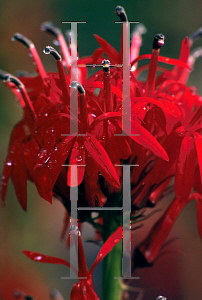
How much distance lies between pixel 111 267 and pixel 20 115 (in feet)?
0.99

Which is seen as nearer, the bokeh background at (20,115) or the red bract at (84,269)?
the red bract at (84,269)

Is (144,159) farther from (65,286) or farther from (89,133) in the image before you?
(65,286)

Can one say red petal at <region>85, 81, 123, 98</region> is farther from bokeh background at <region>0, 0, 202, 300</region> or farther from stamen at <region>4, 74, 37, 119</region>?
bokeh background at <region>0, 0, 202, 300</region>

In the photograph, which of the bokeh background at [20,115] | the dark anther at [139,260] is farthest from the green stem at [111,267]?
the bokeh background at [20,115]

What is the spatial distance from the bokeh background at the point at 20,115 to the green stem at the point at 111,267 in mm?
159

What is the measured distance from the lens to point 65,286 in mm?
348

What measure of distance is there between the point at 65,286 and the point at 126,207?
220 millimetres

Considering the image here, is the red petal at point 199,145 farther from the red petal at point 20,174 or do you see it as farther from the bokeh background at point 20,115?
the bokeh background at point 20,115

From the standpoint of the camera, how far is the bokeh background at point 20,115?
40 cm

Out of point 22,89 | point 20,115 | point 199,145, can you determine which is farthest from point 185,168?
point 20,115

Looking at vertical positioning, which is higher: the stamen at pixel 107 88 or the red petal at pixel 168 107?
the stamen at pixel 107 88

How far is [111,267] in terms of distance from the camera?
22cm

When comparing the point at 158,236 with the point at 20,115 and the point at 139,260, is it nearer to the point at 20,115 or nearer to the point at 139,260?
the point at 139,260

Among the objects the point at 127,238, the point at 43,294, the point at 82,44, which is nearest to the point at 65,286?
the point at 43,294
